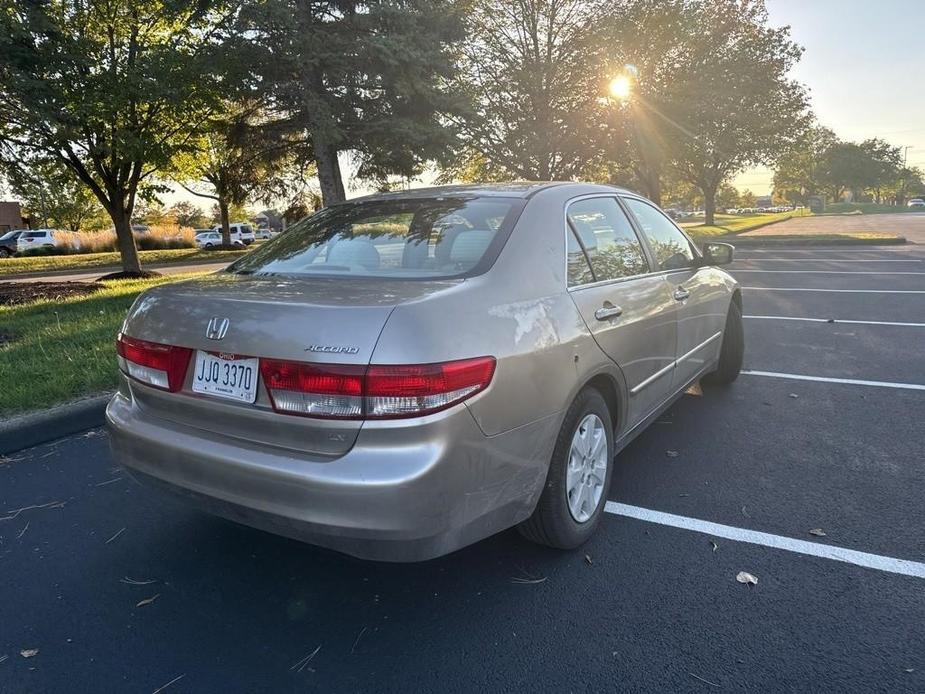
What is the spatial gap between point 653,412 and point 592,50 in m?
19.1

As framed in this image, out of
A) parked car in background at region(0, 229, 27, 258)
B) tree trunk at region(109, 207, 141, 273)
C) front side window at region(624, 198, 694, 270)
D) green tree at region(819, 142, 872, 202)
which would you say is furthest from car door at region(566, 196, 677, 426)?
green tree at region(819, 142, 872, 202)

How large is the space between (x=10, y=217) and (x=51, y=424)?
69668 millimetres

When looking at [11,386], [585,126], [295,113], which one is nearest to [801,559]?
[11,386]

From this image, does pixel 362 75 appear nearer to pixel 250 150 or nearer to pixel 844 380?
pixel 250 150

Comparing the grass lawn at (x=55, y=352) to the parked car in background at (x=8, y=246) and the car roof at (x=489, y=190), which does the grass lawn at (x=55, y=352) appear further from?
→ the parked car in background at (x=8, y=246)

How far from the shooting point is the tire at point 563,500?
2609mm

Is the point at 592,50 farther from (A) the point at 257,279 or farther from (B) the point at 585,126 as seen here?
(A) the point at 257,279

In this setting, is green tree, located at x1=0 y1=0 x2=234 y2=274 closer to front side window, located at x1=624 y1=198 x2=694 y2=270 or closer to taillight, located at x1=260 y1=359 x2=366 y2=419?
front side window, located at x1=624 y1=198 x2=694 y2=270

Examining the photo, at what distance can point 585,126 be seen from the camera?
68.0 ft

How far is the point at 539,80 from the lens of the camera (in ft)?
66.5

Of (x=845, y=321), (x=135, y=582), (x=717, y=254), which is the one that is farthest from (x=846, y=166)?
(x=135, y=582)

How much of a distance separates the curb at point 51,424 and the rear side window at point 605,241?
12.2ft

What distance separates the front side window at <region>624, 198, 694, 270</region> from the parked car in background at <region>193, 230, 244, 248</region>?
1641 inches

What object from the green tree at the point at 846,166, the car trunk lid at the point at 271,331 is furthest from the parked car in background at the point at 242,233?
the green tree at the point at 846,166
